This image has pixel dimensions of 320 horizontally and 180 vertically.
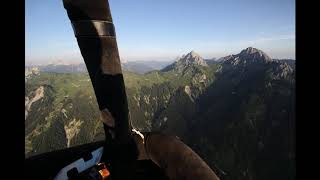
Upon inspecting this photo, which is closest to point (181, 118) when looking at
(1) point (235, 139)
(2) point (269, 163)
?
(1) point (235, 139)

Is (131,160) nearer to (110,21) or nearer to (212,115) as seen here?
(110,21)

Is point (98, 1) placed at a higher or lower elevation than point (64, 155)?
higher

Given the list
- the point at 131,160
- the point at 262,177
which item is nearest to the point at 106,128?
the point at 131,160

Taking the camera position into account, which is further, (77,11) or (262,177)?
(262,177)

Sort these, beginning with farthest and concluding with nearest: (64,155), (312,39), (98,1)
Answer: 1. (64,155)
2. (98,1)
3. (312,39)

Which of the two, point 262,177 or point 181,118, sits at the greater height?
point 181,118

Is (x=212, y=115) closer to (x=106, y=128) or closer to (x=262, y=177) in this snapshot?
(x=262, y=177)
